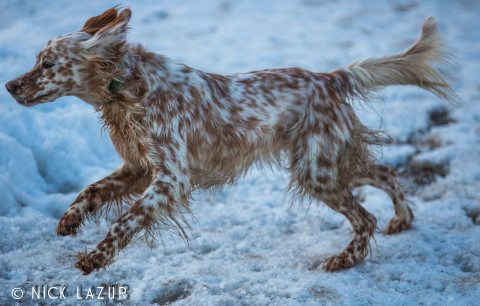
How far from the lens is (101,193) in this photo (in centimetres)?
283

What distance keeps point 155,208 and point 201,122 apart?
62 cm

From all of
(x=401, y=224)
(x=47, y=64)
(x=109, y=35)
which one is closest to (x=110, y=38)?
(x=109, y=35)

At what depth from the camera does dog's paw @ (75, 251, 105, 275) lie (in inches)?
93.7

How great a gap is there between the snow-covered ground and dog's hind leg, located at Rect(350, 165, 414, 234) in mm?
91

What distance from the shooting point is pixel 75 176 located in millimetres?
4176

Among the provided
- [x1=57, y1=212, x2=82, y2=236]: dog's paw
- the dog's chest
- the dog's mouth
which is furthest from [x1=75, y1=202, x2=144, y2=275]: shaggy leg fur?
the dog's mouth

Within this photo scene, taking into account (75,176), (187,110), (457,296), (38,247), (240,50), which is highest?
(240,50)

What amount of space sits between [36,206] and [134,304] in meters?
1.54

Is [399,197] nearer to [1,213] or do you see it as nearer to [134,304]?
[134,304]

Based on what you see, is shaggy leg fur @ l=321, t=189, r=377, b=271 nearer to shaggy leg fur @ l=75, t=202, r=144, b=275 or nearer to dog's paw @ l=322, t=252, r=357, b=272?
dog's paw @ l=322, t=252, r=357, b=272

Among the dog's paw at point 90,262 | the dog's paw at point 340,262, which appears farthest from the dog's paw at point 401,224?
the dog's paw at point 90,262

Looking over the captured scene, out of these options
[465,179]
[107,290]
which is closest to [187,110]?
[107,290]

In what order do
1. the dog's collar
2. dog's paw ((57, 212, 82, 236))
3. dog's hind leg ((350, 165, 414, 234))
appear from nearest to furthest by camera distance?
1. dog's paw ((57, 212, 82, 236))
2. the dog's collar
3. dog's hind leg ((350, 165, 414, 234))

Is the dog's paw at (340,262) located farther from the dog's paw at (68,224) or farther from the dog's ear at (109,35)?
the dog's ear at (109,35)
